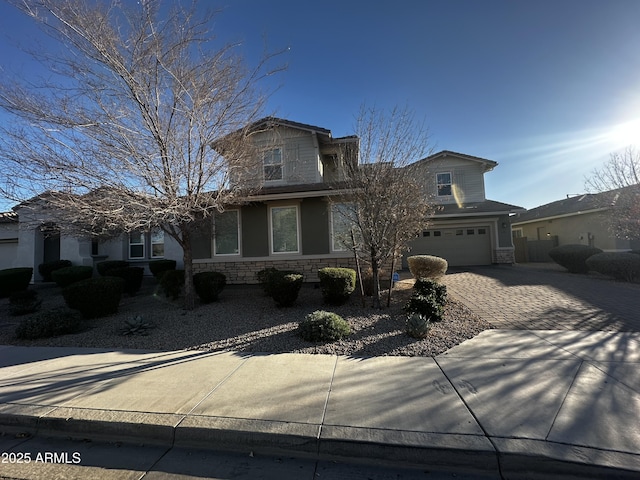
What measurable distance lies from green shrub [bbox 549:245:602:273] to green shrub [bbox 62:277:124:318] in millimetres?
16689

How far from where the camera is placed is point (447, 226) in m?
16.7

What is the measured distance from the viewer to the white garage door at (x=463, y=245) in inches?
652

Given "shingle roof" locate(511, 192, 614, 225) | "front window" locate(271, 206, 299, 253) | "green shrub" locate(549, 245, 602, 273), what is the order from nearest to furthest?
"front window" locate(271, 206, 299, 253)
"green shrub" locate(549, 245, 602, 273)
"shingle roof" locate(511, 192, 614, 225)

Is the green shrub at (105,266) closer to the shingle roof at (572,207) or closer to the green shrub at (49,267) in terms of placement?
the green shrub at (49,267)

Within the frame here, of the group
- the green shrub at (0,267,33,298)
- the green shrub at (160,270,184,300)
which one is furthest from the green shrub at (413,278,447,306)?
the green shrub at (0,267,33,298)

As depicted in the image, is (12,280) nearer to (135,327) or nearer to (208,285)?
(208,285)

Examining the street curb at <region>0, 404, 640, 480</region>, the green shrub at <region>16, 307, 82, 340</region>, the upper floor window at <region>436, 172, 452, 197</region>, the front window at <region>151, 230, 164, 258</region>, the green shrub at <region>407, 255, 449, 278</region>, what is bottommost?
the street curb at <region>0, 404, 640, 480</region>

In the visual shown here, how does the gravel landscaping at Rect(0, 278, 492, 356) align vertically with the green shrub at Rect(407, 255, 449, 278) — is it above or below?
below

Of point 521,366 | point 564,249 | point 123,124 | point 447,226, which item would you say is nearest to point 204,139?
point 123,124

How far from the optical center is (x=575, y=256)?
12.8 m

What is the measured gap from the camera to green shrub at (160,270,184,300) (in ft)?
30.3

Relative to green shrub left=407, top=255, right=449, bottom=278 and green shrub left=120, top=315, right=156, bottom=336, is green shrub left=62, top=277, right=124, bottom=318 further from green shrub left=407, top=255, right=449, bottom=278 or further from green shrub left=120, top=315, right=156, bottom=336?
green shrub left=407, top=255, right=449, bottom=278

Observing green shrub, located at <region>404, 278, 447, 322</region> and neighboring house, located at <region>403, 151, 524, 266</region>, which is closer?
green shrub, located at <region>404, 278, 447, 322</region>

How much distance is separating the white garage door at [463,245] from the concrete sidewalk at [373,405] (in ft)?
38.9
